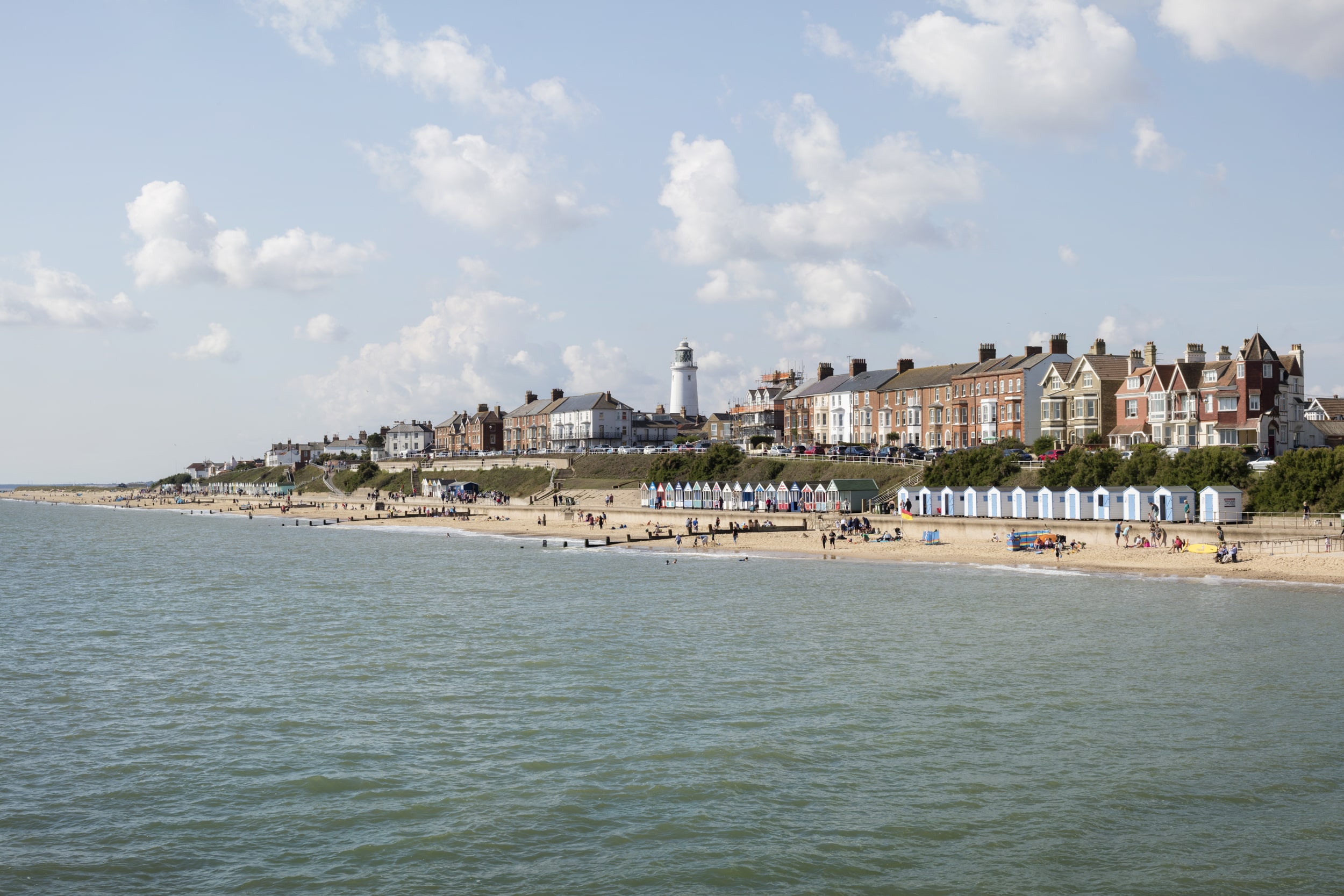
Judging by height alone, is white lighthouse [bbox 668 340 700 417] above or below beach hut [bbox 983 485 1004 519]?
above

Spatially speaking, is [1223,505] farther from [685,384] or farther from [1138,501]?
[685,384]

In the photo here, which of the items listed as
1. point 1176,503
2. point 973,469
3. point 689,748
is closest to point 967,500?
point 973,469

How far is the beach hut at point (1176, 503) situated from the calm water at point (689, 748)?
54.8 feet

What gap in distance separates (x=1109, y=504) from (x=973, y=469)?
16.5m

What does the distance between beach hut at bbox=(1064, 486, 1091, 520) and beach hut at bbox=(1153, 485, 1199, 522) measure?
14.7ft

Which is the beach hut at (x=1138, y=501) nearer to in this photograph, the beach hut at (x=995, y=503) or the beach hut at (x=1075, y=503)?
the beach hut at (x=1075, y=503)

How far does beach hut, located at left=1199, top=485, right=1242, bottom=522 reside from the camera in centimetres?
5581

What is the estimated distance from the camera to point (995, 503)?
224ft

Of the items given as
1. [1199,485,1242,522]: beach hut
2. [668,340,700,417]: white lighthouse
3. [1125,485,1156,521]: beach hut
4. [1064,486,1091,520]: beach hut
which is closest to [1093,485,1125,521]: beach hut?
[1125,485,1156,521]: beach hut

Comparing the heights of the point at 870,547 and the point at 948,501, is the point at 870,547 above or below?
below

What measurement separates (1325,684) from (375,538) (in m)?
74.6

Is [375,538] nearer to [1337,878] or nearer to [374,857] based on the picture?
[374,857]

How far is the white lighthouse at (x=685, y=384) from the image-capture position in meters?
183

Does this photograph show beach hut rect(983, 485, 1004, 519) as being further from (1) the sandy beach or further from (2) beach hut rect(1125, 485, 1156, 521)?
(2) beach hut rect(1125, 485, 1156, 521)
